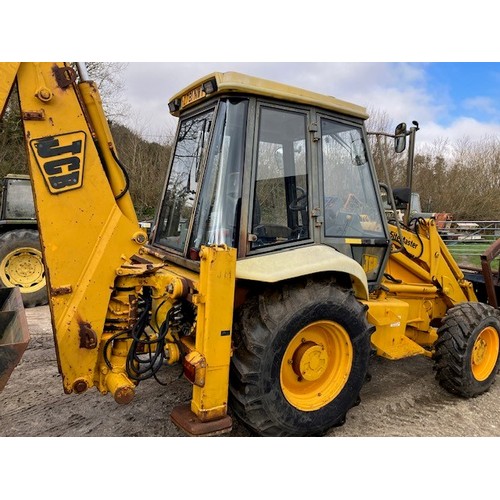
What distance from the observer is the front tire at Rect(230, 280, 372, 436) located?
2629mm

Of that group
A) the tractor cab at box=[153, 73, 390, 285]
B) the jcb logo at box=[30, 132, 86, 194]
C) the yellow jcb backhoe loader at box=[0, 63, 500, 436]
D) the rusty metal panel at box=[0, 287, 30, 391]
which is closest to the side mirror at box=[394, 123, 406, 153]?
the yellow jcb backhoe loader at box=[0, 63, 500, 436]

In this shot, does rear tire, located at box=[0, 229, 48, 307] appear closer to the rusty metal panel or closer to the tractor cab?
the rusty metal panel

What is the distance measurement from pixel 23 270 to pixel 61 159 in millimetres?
5353

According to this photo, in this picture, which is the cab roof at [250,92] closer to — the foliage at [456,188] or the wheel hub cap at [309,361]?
the wheel hub cap at [309,361]

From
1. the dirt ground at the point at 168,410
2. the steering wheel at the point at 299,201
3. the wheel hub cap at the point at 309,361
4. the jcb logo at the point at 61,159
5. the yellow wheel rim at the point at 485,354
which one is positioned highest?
the jcb logo at the point at 61,159

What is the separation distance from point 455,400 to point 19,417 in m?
3.67

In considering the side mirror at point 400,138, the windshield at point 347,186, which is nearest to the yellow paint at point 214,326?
the windshield at point 347,186

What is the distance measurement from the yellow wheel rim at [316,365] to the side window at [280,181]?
2.32ft

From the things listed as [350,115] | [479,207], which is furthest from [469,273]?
[479,207]

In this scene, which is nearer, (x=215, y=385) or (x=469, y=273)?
(x=215, y=385)

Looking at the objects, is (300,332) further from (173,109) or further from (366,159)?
(173,109)

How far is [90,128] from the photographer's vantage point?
2625 millimetres

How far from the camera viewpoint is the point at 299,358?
2912 millimetres

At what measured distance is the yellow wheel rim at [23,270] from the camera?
6.92m
